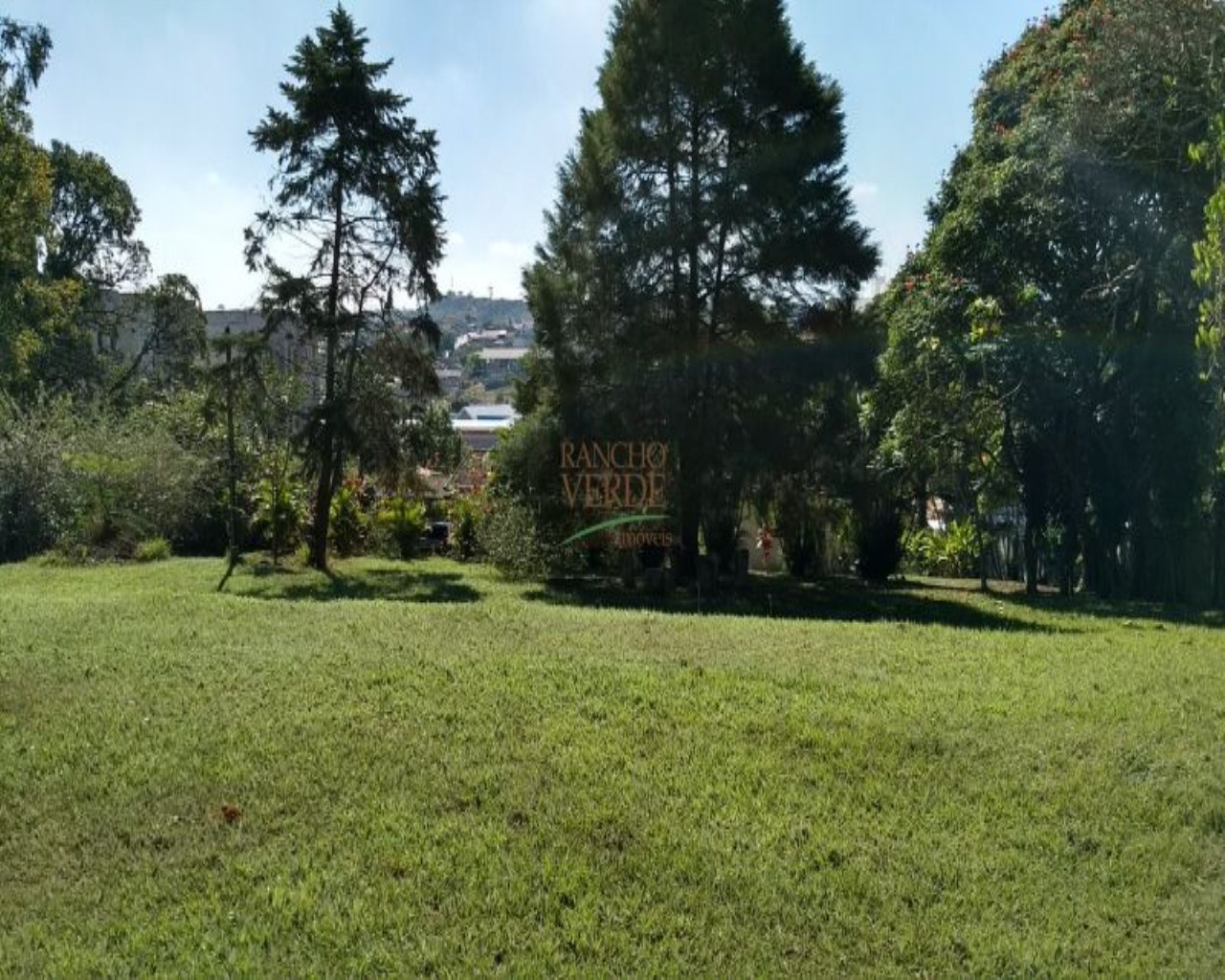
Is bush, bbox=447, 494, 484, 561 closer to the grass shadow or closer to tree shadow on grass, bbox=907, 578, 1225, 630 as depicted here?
tree shadow on grass, bbox=907, 578, 1225, 630

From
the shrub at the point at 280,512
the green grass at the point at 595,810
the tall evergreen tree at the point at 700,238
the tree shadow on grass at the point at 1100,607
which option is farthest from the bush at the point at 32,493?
the tree shadow on grass at the point at 1100,607

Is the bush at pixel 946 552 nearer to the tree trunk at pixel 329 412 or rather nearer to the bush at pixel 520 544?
the bush at pixel 520 544

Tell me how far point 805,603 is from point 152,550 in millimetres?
10425

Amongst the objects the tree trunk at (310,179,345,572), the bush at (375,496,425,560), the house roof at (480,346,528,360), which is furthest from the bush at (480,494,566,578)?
the house roof at (480,346,528,360)

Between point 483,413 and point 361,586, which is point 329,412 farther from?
point 483,413

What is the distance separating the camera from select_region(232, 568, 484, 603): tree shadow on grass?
12.7 metres

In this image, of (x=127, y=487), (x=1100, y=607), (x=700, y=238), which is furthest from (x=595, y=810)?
(x=127, y=487)

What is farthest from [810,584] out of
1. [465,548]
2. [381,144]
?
[381,144]

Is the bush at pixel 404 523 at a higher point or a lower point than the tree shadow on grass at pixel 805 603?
higher

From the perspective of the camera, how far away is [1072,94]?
13.3 metres

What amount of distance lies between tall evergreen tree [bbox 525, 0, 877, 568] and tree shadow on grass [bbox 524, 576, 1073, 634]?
1439 mm

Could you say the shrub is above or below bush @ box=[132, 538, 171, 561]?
above

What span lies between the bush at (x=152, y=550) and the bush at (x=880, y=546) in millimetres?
11117

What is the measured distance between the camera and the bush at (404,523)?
59.8 ft
